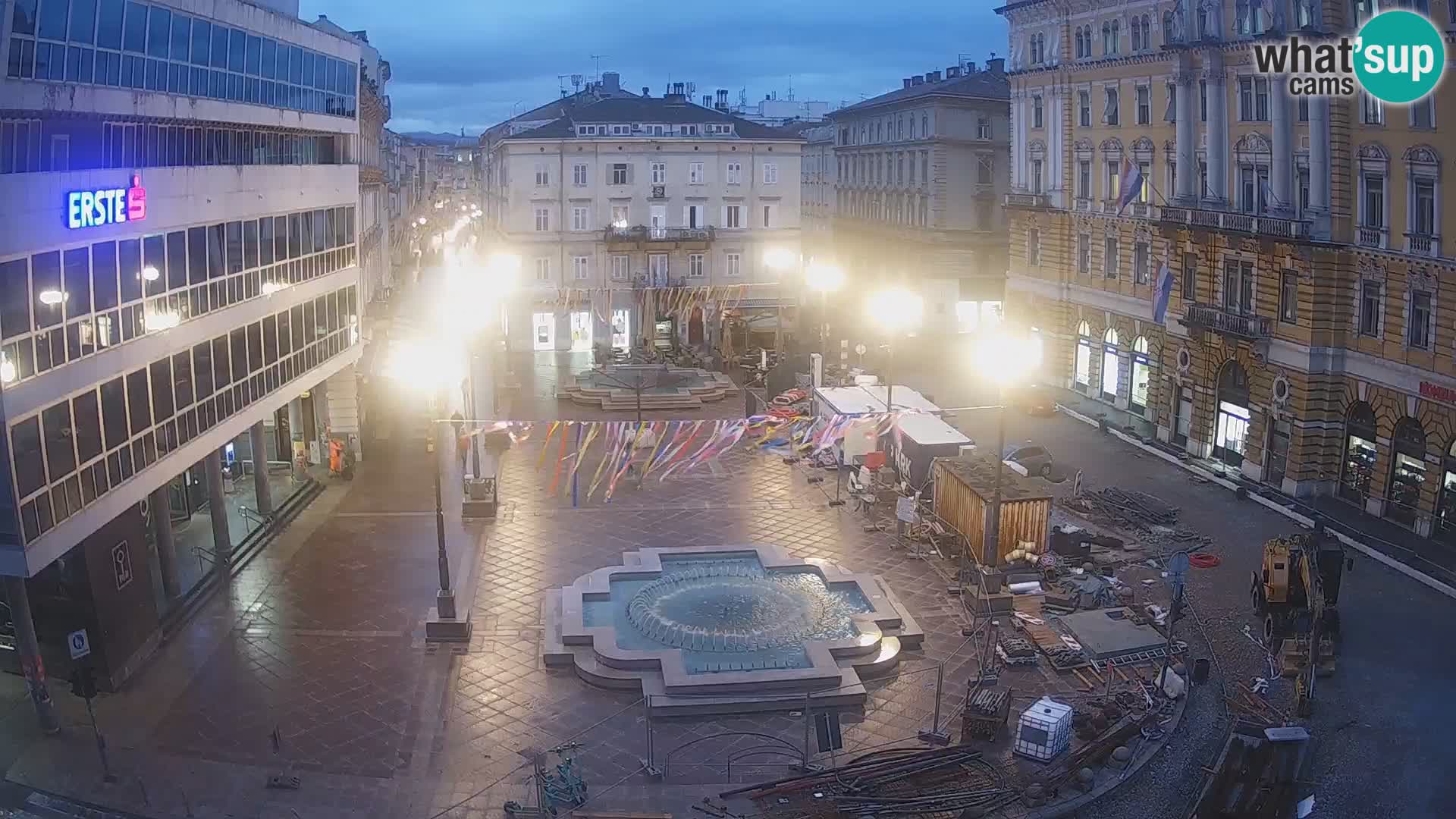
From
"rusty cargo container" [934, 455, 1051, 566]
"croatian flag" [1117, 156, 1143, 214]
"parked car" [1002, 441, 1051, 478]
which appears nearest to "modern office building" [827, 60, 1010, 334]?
"croatian flag" [1117, 156, 1143, 214]

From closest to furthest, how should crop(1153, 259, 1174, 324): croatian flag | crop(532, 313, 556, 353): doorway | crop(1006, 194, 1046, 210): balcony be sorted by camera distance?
crop(1153, 259, 1174, 324): croatian flag
crop(1006, 194, 1046, 210): balcony
crop(532, 313, 556, 353): doorway

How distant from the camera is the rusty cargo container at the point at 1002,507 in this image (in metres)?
31.1

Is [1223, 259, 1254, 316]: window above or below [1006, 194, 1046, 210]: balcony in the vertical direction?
below

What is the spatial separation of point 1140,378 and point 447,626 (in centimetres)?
3193

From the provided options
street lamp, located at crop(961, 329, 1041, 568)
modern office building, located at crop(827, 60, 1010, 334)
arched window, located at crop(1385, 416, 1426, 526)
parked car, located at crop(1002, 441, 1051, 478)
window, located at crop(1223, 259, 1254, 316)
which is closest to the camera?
street lamp, located at crop(961, 329, 1041, 568)

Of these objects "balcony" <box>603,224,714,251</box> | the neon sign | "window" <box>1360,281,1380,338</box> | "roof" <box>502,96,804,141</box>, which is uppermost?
"roof" <box>502,96,804,141</box>

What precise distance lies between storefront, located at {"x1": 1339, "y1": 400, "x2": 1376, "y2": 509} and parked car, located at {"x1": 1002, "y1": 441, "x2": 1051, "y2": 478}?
8.45 meters

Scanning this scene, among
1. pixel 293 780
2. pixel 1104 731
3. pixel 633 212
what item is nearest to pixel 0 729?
pixel 293 780

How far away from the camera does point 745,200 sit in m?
70.5

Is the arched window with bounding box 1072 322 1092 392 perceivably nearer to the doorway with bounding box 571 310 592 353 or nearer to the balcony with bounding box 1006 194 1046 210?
the balcony with bounding box 1006 194 1046 210

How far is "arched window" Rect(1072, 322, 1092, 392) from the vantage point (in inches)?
2106

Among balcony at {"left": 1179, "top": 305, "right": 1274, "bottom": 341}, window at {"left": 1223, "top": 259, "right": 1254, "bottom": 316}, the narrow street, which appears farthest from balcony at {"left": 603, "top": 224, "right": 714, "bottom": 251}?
the narrow street

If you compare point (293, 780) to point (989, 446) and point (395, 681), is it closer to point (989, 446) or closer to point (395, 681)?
point (395, 681)

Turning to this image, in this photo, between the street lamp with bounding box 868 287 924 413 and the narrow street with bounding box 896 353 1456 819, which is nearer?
the narrow street with bounding box 896 353 1456 819
